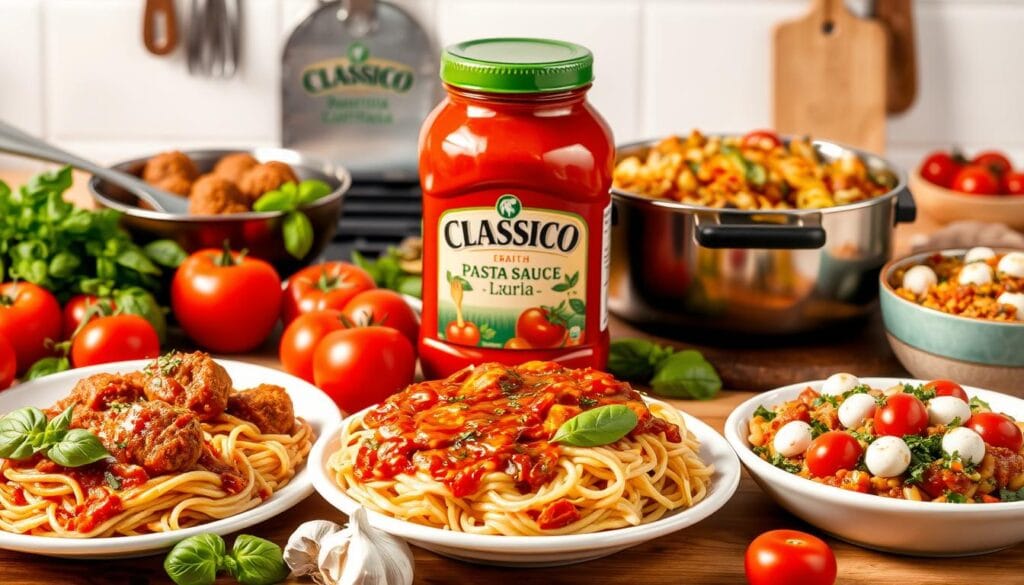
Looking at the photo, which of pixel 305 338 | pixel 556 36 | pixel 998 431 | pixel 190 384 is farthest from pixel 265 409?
pixel 556 36

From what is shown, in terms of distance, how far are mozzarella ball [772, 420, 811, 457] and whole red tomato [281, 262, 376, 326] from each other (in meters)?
1.00

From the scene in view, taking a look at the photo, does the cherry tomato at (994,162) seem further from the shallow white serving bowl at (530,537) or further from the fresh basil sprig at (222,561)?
the fresh basil sprig at (222,561)

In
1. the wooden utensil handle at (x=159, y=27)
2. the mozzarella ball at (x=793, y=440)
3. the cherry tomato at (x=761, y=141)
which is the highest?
the wooden utensil handle at (x=159, y=27)

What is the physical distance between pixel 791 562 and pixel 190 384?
913 mm

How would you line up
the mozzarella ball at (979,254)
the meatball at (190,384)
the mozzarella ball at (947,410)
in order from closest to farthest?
1. the mozzarella ball at (947,410)
2. the meatball at (190,384)
3. the mozzarella ball at (979,254)

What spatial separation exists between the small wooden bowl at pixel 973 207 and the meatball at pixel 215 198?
1.80 m

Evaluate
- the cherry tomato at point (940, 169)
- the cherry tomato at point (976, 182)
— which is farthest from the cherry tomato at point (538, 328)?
the cherry tomato at point (940, 169)

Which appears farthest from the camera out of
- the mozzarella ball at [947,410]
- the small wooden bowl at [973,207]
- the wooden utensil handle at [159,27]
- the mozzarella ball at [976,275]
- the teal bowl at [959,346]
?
the wooden utensil handle at [159,27]

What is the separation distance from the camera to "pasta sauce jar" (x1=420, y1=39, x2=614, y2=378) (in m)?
2.15

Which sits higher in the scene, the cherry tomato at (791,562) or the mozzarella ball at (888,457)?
the mozzarella ball at (888,457)

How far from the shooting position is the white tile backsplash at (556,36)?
4.20m

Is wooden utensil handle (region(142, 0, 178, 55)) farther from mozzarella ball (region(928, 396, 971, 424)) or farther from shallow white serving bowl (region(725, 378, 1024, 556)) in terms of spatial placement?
mozzarella ball (region(928, 396, 971, 424))

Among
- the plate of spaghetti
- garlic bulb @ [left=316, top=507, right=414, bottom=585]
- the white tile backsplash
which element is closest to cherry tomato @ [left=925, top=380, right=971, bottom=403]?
the plate of spaghetti

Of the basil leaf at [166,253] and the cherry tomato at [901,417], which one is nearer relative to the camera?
the cherry tomato at [901,417]
